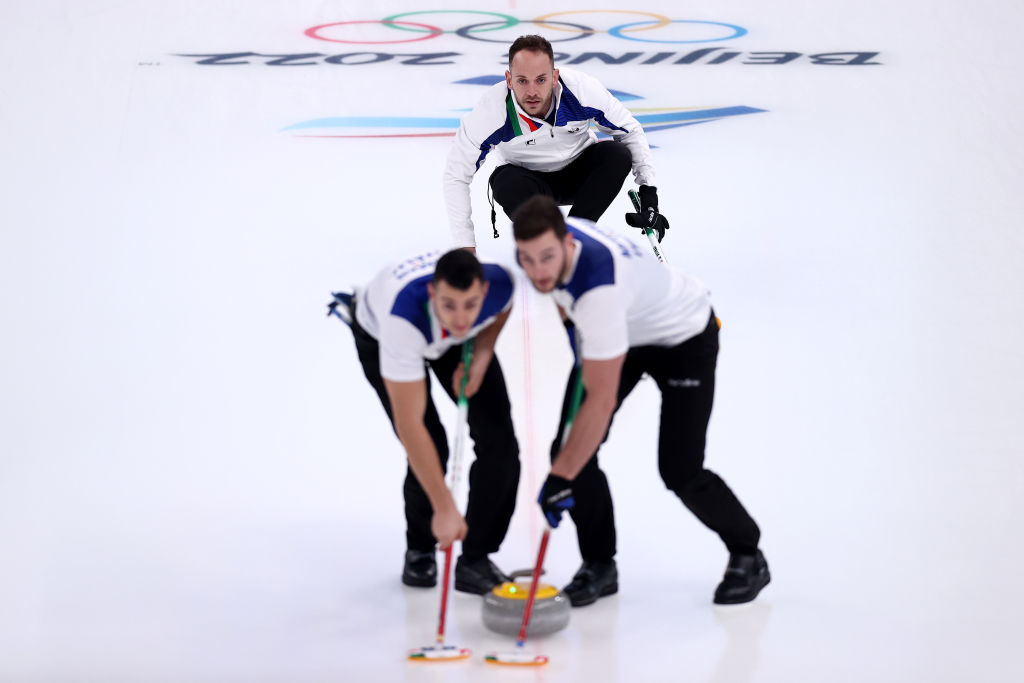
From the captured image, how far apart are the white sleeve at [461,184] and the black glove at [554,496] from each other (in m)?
1.68

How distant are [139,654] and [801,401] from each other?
8.27 feet

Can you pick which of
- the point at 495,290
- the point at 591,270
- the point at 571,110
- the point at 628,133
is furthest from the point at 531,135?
the point at 591,270

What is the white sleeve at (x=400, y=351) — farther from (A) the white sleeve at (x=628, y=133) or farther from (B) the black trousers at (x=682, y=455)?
(A) the white sleeve at (x=628, y=133)

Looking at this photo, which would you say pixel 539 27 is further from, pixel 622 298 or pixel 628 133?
pixel 622 298

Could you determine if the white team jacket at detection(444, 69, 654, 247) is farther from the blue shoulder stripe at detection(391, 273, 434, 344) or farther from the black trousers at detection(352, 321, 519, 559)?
the blue shoulder stripe at detection(391, 273, 434, 344)

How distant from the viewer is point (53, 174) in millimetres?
6324

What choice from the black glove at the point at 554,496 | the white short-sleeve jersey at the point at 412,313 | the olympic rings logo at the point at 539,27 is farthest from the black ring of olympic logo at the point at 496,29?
the black glove at the point at 554,496

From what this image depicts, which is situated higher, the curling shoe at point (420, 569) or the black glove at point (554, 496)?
the black glove at point (554, 496)

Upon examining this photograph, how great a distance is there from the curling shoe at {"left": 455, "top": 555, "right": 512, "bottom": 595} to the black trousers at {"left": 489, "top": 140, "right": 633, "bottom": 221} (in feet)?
5.38

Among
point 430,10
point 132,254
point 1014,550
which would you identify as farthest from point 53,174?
point 1014,550

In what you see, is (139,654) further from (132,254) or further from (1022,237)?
(1022,237)

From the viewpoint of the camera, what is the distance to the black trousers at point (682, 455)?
10.3 ft

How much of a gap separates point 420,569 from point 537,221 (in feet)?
3.60

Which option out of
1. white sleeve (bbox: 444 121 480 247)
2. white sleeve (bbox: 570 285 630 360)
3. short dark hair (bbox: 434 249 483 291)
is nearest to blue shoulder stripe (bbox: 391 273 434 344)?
short dark hair (bbox: 434 249 483 291)
